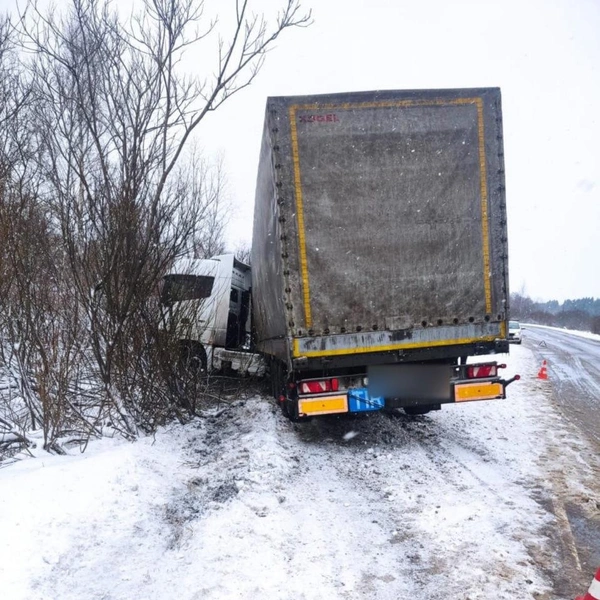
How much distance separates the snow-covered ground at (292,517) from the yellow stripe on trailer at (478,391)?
1.89 feet

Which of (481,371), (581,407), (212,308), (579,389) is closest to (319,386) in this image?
(481,371)

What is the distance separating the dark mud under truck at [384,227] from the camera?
17.8 ft

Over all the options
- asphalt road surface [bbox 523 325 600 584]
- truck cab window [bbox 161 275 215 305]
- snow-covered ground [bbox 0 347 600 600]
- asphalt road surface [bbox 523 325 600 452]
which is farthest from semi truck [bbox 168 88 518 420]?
asphalt road surface [bbox 523 325 600 452]

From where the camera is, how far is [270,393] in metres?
9.23

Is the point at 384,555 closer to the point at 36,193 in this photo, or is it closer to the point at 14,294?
the point at 14,294

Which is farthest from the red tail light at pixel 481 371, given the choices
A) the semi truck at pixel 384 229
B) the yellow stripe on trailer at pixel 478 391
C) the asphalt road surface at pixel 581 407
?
the asphalt road surface at pixel 581 407

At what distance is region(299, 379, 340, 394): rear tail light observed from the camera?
5.75 meters

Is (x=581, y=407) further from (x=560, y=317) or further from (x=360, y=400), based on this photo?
(x=560, y=317)

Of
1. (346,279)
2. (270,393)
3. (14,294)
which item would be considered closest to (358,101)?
(346,279)

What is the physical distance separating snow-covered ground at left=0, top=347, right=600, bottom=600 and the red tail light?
2.63 ft

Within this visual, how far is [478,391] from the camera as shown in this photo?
6086 mm

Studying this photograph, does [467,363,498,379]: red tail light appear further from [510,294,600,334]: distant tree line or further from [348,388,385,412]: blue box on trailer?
[510,294,600,334]: distant tree line

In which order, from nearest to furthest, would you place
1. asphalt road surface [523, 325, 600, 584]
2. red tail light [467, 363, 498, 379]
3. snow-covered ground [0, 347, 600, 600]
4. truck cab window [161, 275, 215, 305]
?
snow-covered ground [0, 347, 600, 600] < asphalt road surface [523, 325, 600, 584] < red tail light [467, 363, 498, 379] < truck cab window [161, 275, 215, 305]

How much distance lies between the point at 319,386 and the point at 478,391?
71.3 inches
